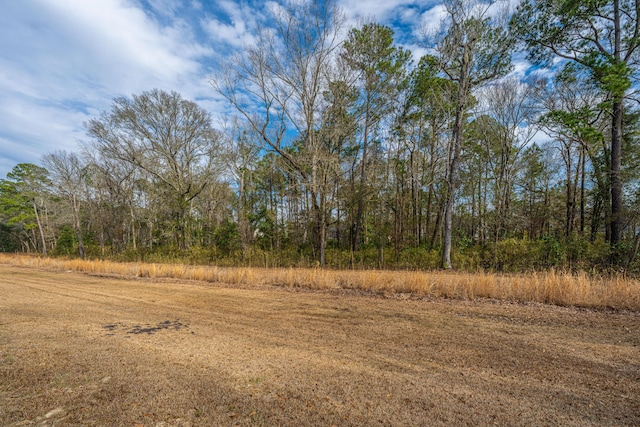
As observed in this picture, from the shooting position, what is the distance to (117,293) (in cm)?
695

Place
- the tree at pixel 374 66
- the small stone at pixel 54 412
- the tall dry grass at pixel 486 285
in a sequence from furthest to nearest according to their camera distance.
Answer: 1. the tree at pixel 374 66
2. the tall dry grass at pixel 486 285
3. the small stone at pixel 54 412

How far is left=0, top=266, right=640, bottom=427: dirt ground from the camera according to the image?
2117mm

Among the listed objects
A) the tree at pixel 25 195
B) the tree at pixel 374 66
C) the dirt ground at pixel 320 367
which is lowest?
the dirt ground at pixel 320 367

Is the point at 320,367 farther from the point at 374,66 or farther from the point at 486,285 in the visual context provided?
the point at 374,66

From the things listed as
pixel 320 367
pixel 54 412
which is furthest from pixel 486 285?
pixel 54 412

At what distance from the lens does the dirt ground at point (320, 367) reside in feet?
6.95

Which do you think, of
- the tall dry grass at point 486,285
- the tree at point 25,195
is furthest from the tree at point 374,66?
the tree at point 25,195

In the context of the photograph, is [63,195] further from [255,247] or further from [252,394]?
[252,394]

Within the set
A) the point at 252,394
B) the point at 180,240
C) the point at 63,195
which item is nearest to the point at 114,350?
the point at 252,394

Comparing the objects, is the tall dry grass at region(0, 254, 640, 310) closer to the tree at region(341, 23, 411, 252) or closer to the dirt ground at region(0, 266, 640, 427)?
the dirt ground at region(0, 266, 640, 427)

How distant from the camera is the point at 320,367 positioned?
2.89m

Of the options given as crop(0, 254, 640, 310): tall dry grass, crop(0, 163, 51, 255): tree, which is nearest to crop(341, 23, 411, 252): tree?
crop(0, 254, 640, 310): tall dry grass

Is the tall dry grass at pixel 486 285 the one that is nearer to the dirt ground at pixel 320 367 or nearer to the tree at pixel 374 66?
the dirt ground at pixel 320 367

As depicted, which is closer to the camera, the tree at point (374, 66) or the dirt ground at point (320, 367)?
the dirt ground at point (320, 367)
